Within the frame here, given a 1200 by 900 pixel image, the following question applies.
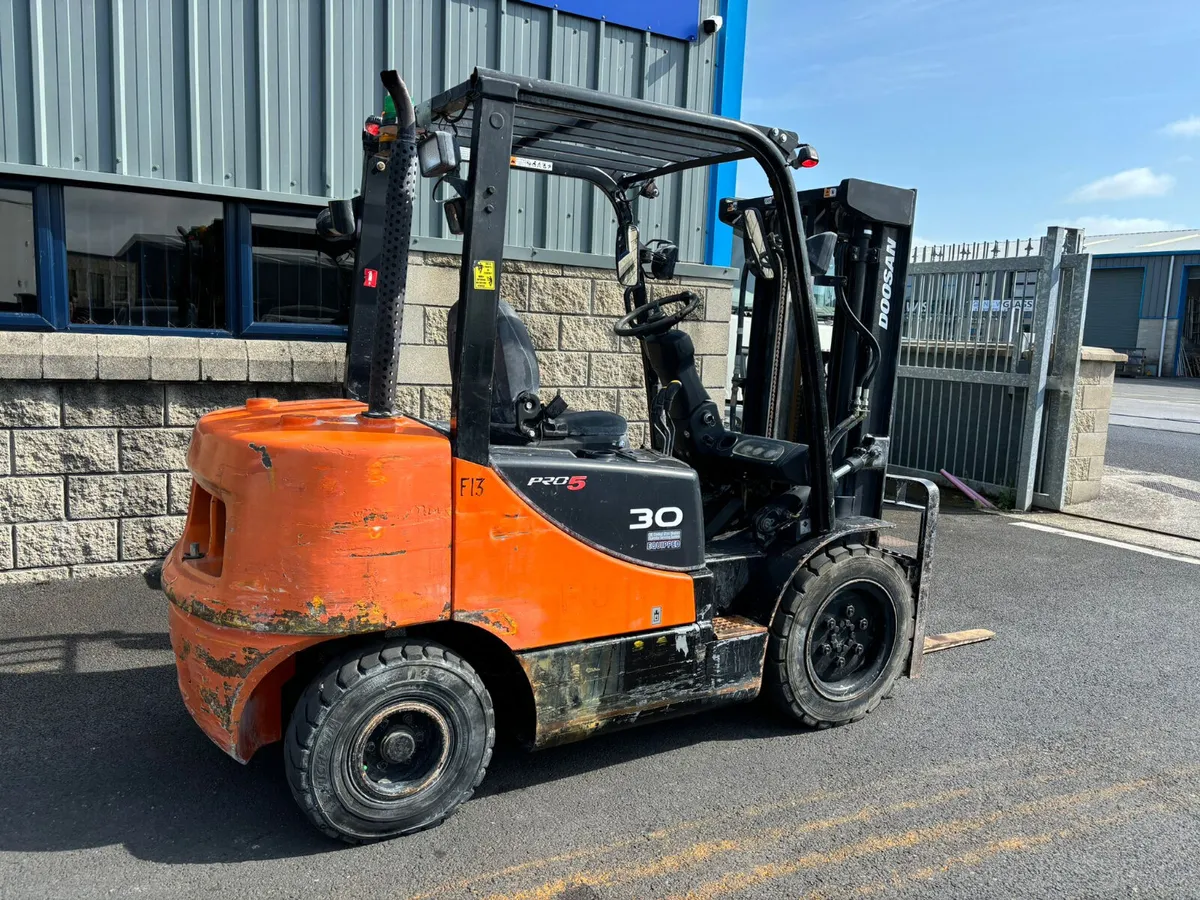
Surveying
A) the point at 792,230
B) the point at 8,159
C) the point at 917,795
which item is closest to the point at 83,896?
the point at 917,795

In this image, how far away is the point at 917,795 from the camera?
3836mm

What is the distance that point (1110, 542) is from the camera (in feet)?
28.0

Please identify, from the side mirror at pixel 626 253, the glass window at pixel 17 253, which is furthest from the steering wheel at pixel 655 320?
the glass window at pixel 17 253

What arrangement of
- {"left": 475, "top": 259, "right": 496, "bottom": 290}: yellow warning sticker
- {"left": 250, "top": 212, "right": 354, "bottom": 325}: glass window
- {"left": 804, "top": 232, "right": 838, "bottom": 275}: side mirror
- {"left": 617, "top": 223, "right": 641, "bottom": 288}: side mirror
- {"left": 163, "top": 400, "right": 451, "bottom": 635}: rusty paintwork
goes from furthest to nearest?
{"left": 250, "top": 212, "right": 354, "bottom": 325}: glass window
{"left": 617, "top": 223, "right": 641, "bottom": 288}: side mirror
{"left": 804, "top": 232, "right": 838, "bottom": 275}: side mirror
{"left": 475, "top": 259, "right": 496, "bottom": 290}: yellow warning sticker
{"left": 163, "top": 400, "right": 451, "bottom": 635}: rusty paintwork

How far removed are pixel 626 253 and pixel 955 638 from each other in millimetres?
3152

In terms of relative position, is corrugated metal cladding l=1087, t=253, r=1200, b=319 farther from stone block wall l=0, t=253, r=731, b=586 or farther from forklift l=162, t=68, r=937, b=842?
forklift l=162, t=68, r=937, b=842

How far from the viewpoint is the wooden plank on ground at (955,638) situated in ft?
18.3

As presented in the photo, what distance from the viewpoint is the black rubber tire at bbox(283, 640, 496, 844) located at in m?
3.21

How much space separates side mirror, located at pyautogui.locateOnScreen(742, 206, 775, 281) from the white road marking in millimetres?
5754

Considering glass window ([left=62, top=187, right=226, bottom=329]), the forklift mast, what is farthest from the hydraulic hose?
glass window ([left=62, top=187, right=226, bottom=329])

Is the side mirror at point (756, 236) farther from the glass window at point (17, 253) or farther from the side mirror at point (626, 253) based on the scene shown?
the glass window at point (17, 253)

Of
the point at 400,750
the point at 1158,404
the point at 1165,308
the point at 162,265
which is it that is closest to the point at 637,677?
the point at 400,750

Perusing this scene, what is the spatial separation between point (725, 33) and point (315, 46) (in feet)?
11.9

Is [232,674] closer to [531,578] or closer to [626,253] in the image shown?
[531,578]
